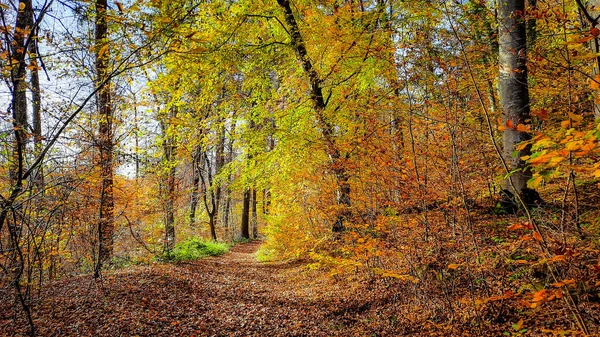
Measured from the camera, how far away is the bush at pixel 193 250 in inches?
442

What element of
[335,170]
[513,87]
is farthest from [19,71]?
→ [513,87]

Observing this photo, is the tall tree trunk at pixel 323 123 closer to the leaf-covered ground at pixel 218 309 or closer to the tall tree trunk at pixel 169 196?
the leaf-covered ground at pixel 218 309

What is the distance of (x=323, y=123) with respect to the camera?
8.18 metres

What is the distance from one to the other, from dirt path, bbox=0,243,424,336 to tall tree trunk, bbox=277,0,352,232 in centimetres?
180

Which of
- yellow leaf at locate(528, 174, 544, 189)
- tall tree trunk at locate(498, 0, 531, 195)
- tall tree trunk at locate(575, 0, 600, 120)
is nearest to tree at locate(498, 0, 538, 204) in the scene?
tall tree trunk at locate(498, 0, 531, 195)

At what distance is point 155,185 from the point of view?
33.4 ft

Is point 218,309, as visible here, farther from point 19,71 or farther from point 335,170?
point 19,71

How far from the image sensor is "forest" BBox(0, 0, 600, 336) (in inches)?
135

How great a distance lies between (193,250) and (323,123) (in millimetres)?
7647

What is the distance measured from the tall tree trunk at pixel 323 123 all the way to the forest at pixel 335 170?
6 centimetres

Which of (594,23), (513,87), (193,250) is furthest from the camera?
(193,250)

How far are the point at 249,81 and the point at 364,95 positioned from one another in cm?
307

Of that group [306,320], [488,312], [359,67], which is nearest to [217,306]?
[306,320]

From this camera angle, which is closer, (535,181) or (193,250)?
(535,181)
